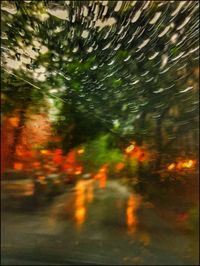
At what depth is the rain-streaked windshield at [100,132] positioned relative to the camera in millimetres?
1076

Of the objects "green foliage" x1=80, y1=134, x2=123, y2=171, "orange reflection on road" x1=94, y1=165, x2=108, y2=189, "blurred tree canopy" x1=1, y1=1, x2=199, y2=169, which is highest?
"blurred tree canopy" x1=1, y1=1, x2=199, y2=169

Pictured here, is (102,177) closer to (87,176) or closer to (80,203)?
(87,176)

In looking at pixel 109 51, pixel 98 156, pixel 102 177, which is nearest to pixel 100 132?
pixel 98 156

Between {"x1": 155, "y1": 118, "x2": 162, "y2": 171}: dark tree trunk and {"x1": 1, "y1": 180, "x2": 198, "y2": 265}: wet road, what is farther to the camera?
{"x1": 1, "y1": 180, "x2": 198, "y2": 265}: wet road

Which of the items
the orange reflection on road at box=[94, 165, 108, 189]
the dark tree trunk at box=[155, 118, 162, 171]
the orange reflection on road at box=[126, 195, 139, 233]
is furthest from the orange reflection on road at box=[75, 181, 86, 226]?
the dark tree trunk at box=[155, 118, 162, 171]

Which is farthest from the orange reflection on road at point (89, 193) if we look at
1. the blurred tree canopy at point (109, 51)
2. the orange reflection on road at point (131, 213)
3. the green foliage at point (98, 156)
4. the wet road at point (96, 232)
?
the blurred tree canopy at point (109, 51)

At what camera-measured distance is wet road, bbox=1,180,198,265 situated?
339 cm

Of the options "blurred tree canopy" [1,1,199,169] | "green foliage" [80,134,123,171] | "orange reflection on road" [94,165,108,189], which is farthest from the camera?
"orange reflection on road" [94,165,108,189]

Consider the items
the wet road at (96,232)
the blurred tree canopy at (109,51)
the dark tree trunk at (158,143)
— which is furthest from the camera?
the wet road at (96,232)

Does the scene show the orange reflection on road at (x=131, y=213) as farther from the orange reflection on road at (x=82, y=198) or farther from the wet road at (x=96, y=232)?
the orange reflection on road at (x=82, y=198)

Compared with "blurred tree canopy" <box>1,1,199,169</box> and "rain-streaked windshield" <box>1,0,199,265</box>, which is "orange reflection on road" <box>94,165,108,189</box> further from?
"blurred tree canopy" <box>1,1,199,169</box>

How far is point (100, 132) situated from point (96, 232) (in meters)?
0.79

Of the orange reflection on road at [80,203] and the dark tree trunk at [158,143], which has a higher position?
the dark tree trunk at [158,143]

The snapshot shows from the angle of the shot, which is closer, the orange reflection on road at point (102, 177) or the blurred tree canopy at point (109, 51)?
the blurred tree canopy at point (109, 51)
